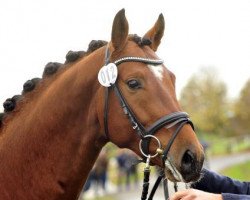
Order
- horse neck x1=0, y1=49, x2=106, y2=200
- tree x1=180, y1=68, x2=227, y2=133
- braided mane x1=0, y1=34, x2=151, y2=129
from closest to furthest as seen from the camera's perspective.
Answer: horse neck x1=0, y1=49, x2=106, y2=200, braided mane x1=0, y1=34, x2=151, y2=129, tree x1=180, y1=68, x2=227, y2=133

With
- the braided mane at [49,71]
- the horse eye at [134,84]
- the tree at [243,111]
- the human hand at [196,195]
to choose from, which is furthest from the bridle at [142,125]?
the tree at [243,111]

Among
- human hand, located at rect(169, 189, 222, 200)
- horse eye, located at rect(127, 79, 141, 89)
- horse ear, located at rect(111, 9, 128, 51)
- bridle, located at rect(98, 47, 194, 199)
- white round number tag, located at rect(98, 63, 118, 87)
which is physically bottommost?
human hand, located at rect(169, 189, 222, 200)

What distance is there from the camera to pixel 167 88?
396 centimetres

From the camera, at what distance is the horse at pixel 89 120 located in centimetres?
388

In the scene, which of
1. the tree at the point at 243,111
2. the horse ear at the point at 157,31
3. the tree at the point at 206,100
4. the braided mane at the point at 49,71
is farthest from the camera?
the tree at the point at 206,100

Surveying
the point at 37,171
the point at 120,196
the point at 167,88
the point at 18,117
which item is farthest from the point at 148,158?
the point at 120,196

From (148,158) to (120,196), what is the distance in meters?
17.6

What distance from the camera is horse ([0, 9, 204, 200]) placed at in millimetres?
3883

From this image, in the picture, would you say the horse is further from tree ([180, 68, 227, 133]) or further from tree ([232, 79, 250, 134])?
tree ([180, 68, 227, 133])

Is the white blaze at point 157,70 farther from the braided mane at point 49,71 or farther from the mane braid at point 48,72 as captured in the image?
the mane braid at point 48,72

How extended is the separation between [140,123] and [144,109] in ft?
0.38

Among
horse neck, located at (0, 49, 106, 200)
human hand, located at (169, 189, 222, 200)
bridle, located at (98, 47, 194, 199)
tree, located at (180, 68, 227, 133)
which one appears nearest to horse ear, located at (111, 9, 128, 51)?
bridle, located at (98, 47, 194, 199)

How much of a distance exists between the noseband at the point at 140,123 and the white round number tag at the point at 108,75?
34mm

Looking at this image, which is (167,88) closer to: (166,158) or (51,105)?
(166,158)
